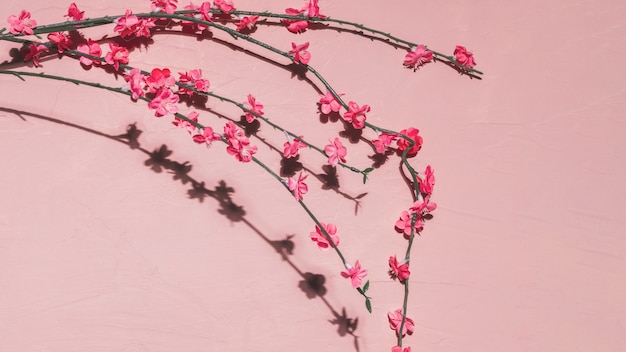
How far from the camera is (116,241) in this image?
3.62ft

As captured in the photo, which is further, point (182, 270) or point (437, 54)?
point (437, 54)

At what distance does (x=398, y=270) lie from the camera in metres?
1.13

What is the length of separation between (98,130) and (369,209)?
54 cm

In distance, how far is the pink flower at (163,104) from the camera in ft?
3.31

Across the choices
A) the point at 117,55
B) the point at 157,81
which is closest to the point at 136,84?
the point at 157,81

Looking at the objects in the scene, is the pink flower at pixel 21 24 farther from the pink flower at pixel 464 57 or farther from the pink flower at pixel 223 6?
the pink flower at pixel 464 57

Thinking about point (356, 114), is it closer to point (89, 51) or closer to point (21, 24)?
point (89, 51)

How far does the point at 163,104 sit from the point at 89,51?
236 millimetres

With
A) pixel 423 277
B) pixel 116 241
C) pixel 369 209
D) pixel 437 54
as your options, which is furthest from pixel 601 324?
pixel 116 241

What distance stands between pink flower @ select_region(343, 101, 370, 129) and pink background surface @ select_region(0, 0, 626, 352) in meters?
0.06

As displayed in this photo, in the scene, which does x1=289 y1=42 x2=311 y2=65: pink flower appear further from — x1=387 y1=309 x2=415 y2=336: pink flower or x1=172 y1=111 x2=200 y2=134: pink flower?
x1=387 y1=309 x2=415 y2=336: pink flower

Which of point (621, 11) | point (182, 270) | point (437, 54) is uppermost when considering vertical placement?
point (621, 11)

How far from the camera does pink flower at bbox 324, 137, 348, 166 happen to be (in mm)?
1111

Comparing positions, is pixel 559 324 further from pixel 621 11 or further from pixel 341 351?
pixel 621 11
